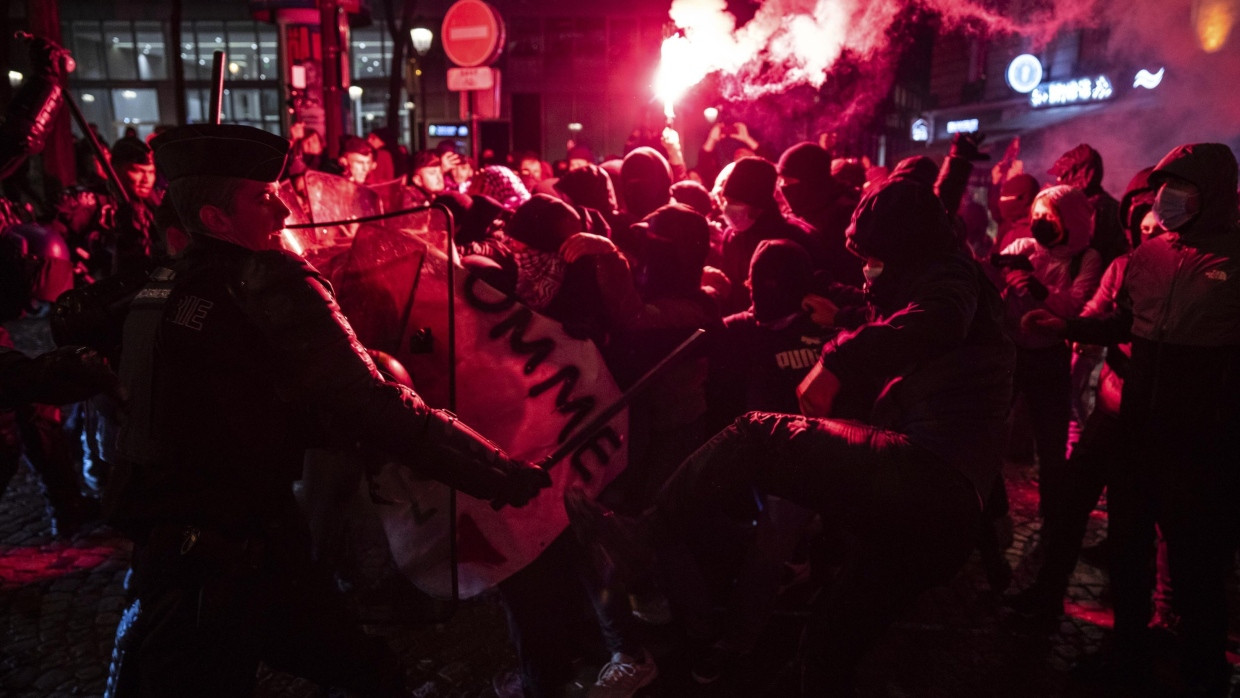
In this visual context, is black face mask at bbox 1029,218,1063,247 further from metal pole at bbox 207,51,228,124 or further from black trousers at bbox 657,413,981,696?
metal pole at bbox 207,51,228,124

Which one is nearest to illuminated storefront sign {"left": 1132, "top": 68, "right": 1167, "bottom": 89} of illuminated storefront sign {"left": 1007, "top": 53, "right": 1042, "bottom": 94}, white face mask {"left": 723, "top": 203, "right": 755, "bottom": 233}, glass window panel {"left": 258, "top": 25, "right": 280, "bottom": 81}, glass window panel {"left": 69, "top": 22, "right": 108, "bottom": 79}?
illuminated storefront sign {"left": 1007, "top": 53, "right": 1042, "bottom": 94}

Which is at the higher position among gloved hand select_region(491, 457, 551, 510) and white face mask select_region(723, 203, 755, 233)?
white face mask select_region(723, 203, 755, 233)

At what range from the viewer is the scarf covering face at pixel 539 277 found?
364 centimetres

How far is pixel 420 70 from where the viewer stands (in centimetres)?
2542

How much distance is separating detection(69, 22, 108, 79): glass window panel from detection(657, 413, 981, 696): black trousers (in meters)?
45.8

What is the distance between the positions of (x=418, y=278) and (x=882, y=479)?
5.84 ft

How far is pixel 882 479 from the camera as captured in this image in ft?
8.55

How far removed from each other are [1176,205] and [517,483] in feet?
9.65

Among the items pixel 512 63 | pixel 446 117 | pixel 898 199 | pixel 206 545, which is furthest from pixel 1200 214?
pixel 446 117

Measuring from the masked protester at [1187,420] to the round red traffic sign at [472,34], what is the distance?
309 inches

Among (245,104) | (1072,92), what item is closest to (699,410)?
(1072,92)

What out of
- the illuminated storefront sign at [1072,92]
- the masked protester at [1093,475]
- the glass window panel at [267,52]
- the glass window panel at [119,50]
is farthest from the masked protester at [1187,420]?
the glass window panel at [119,50]

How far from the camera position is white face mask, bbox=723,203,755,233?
4.59m

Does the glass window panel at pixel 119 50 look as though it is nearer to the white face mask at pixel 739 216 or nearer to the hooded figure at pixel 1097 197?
the white face mask at pixel 739 216
